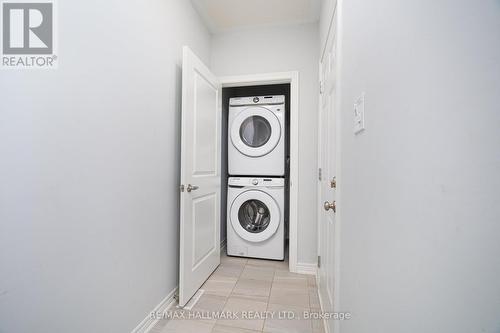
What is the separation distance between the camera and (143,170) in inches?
52.8

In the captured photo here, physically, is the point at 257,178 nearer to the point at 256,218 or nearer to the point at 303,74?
the point at 256,218

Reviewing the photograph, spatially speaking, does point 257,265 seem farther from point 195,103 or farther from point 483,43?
point 483,43

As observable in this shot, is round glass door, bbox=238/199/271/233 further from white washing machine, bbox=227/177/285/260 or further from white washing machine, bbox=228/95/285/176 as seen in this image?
white washing machine, bbox=228/95/285/176

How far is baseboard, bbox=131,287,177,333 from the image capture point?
131cm

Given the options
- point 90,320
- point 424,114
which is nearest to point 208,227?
point 90,320

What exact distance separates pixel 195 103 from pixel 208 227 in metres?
1.16

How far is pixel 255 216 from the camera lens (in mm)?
2629

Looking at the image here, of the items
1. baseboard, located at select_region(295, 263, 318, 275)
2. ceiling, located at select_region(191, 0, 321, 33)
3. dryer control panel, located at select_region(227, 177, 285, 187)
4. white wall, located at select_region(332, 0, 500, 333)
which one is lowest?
baseboard, located at select_region(295, 263, 318, 275)

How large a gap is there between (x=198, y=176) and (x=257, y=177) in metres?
0.90


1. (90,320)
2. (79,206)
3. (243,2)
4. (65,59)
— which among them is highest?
(243,2)

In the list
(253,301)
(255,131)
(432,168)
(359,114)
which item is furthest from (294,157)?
(432,168)

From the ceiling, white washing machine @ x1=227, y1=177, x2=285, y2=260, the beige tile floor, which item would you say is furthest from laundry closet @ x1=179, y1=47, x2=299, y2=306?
the ceiling

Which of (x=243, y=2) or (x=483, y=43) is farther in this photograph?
(x=243, y=2)

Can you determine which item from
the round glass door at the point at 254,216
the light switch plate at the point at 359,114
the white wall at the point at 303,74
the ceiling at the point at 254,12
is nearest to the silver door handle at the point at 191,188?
the round glass door at the point at 254,216
